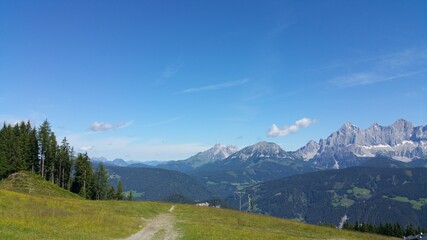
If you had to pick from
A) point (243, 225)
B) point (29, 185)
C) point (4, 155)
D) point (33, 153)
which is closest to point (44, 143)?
point (33, 153)

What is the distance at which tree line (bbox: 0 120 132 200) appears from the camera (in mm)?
119662

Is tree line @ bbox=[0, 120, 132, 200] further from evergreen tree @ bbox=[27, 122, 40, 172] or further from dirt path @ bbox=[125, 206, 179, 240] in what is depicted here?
dirt path @ bbox=[125, 206, 179, 240]

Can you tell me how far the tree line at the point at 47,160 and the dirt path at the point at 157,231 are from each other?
7267 cm

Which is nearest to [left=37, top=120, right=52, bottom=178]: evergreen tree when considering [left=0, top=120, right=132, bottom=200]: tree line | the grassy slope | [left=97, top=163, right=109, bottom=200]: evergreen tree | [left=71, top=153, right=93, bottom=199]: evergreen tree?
[left=0, top=120, right=132, bottom=200]: tree line

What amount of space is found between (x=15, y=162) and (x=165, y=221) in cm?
7549

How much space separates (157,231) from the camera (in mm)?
52969

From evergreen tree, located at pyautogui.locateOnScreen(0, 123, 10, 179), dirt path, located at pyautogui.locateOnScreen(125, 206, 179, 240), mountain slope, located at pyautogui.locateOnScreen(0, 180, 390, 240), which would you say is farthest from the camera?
evergreen tree, located at pyautogui.locateOnScreen(0, 123, 10, 179)

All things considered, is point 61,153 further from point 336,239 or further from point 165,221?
point 336,239

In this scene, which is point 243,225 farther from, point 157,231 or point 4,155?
point 4,155

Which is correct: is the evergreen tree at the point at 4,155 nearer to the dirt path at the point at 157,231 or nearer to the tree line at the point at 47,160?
the tree line at the point at 47,160

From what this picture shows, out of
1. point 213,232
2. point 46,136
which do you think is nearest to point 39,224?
point 213,232

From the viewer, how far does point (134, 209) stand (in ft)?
254

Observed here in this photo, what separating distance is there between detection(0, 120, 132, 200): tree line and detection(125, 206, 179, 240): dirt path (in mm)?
72668

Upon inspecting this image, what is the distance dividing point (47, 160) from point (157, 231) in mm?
96505
